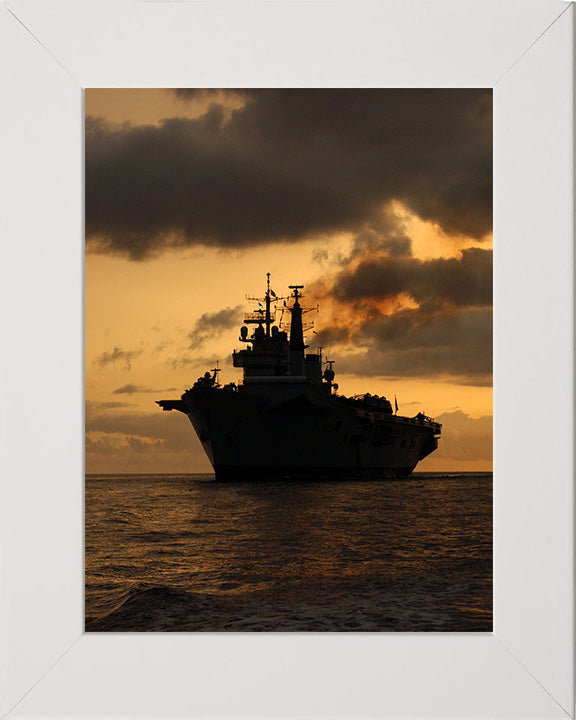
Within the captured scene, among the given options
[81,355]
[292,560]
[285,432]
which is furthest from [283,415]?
[81,355]

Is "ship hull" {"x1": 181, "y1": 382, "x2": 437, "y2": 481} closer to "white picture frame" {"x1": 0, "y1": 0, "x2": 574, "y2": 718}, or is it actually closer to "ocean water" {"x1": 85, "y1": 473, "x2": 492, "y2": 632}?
"ocean water" {"x1": 85, "y1": 473, "x2": 492, "y2": 632}

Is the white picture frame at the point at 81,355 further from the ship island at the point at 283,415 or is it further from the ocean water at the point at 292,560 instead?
the ship island at the point at 283,415

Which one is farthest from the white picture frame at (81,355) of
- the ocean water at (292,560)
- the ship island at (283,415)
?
the ship island at (283,415)

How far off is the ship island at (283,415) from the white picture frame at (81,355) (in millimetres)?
13286

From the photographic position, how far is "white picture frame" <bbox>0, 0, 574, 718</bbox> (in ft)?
7.54

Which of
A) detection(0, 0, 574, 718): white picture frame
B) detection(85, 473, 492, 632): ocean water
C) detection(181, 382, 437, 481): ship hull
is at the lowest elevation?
detection(85, 473, 492, 632): ocean water

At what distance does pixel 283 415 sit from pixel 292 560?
188 inches

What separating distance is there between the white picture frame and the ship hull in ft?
43.7

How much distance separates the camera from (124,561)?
42.7ft

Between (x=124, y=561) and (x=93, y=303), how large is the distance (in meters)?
7.33

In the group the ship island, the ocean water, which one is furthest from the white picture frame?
the ship island

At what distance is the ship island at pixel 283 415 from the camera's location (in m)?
16.6
